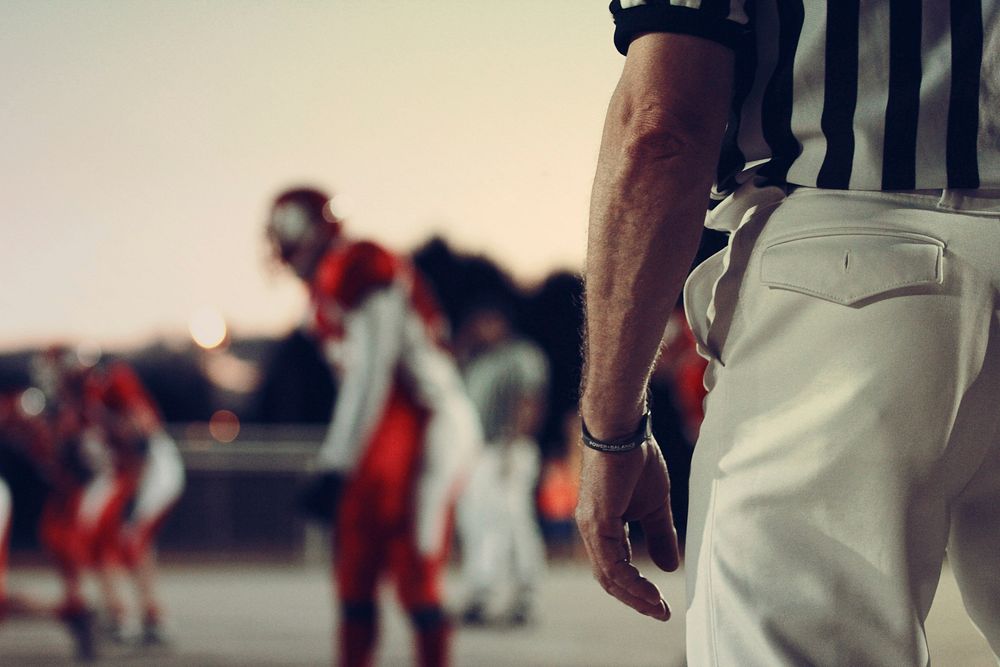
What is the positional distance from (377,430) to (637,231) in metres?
3.32

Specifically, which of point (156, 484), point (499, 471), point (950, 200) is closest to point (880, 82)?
point (950, 200)

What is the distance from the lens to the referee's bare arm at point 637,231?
1470 mm

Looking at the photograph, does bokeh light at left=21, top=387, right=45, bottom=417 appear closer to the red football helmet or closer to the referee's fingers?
the red football helmet

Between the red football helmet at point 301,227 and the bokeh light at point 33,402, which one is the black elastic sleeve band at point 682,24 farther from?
the bokeh light at point 33,402

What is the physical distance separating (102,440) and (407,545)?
184 inches

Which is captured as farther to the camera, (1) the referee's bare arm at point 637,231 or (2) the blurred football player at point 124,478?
(2) the blurred football player at point 124,478

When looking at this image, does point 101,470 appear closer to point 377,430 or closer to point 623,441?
point 377,430

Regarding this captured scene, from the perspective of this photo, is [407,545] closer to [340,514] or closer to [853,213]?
[340,514]

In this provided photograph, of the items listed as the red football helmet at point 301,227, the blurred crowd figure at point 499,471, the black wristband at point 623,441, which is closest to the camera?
the black wristband at point 623,441

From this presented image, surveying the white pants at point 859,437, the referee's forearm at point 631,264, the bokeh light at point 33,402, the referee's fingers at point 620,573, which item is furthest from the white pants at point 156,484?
the white pants at point 859,437

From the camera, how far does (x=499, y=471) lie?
10156 millimetres

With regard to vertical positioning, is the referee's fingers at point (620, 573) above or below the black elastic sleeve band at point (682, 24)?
below

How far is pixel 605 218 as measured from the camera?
1524 mm

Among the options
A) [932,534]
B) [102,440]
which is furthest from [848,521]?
[102,440]
